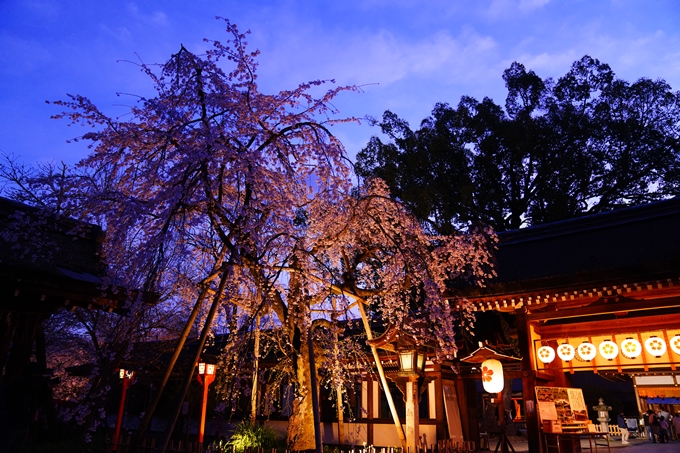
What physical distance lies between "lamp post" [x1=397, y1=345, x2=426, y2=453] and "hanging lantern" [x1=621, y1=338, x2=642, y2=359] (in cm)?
446

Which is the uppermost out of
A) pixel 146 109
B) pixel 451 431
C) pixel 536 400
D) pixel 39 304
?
pixel 146 109

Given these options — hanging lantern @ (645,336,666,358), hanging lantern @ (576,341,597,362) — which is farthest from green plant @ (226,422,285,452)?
hanging lantern @ (645,336,666,358)

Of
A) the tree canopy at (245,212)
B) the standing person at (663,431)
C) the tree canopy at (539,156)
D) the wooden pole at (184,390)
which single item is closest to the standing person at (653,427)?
the standing person at (663,431)

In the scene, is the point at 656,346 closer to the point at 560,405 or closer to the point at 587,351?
the point at 587,351

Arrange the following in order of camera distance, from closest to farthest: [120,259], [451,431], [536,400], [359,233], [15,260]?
[15,260]
[120,259]
[536,400]
[359,233]
[451,431]

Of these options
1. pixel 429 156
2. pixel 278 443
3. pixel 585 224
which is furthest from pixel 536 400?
pixel 429 156

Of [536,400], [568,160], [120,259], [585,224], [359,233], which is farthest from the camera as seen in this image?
[568,160]

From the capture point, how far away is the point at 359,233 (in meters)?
10.4

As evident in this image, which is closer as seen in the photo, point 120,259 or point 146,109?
point 146,109

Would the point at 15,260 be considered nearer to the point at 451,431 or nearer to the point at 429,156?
the point at 451,431

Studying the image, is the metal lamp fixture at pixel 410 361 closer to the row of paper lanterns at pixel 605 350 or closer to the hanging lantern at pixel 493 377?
the hanging lantern at pixel 493 377

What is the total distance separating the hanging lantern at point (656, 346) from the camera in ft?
32.2

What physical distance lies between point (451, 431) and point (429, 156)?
10.8 meters

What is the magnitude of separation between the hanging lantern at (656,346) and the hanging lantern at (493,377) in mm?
3192
